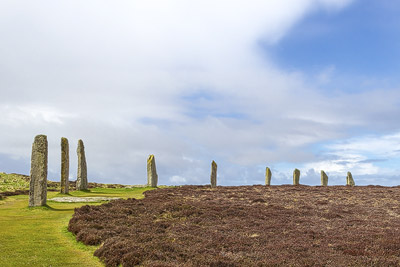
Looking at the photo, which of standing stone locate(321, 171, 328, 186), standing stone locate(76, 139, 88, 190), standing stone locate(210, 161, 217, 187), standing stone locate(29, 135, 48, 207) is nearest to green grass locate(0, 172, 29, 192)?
standing stone locate(76, 139, 88, 190)

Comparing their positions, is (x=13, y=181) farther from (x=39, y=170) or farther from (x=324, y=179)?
(x=324, y=179)

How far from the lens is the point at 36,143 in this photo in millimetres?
28375

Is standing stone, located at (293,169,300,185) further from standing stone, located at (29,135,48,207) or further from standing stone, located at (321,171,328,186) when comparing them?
standing stone, located at (29,135,48,207)

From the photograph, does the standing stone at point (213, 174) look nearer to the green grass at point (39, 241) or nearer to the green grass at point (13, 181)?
the green grass at point (13, 181)

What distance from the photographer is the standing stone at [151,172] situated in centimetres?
4975

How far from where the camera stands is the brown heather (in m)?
13.9

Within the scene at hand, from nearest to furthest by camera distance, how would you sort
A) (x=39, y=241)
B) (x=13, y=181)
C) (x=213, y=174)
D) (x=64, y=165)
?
1. (x=39, y=241)
2. (x=64, y=165)
3. (x=213, y=174)
4. (x=13, y=181)

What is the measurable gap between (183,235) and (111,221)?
Result: 17.6 ft

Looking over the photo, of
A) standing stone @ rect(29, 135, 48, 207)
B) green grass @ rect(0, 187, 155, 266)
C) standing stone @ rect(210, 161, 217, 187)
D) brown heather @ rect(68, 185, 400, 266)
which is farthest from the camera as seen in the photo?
standing stone @ rect(210, 161, 217, 187)

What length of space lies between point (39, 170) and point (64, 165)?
11363 mm

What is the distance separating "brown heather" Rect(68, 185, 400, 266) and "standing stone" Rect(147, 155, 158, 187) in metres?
18.9

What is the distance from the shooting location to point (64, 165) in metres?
39.4

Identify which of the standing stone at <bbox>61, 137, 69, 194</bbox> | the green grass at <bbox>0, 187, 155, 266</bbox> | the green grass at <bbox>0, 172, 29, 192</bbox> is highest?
the standing stone at <bbox>61, 137, 69, 194</bbox>

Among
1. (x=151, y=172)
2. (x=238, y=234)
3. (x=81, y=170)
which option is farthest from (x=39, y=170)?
(x=151, y=172)
